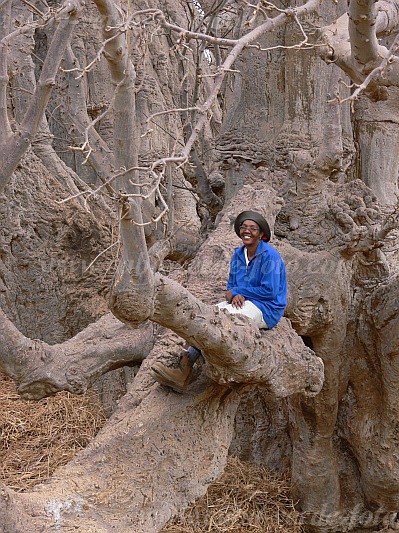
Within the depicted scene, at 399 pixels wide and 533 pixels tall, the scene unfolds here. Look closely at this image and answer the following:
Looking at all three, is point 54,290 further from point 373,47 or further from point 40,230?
point 373,47

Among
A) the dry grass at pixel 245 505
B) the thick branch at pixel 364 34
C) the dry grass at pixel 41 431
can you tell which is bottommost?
the dry grass at pixel 245 505

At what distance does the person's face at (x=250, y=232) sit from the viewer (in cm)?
455

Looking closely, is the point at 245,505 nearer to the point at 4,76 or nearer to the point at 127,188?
the point at 127,188

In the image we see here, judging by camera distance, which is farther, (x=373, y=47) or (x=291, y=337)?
(x=291, y=337)

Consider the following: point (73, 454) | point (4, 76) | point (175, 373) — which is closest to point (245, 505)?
point (73, 454)

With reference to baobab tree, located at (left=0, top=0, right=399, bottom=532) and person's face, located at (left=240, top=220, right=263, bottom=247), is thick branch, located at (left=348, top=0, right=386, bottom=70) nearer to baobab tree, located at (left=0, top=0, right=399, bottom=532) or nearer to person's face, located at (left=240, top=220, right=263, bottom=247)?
baobab tree, located at (left=0, top=0, right=399, bottom=532)

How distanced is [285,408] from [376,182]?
6.39 feet

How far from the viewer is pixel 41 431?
6.24 metres

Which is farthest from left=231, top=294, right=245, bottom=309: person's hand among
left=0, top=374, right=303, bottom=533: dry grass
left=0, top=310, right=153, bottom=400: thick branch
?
left=0, top=374, right=303, bottom=533: dry grass

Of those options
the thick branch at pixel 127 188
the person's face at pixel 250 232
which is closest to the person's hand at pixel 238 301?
the person's face at pixel 250 232

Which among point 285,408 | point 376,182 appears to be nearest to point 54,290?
point 285,408

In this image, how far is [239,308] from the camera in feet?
14.1

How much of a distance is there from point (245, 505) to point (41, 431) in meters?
Result: 1.62

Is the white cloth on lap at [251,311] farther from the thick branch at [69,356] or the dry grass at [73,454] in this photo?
the dry grass at [73,454]
